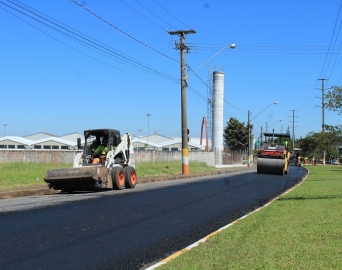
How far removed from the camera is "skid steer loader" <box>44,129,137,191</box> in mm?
16938

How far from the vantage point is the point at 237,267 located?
19.2 ft

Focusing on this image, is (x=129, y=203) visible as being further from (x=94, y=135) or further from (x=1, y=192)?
(x=94, y=135)

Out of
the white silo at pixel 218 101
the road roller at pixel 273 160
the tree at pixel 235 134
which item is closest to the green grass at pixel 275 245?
the road roller at pixel 273 160

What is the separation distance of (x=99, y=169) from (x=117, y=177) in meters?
1.51

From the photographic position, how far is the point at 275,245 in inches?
280

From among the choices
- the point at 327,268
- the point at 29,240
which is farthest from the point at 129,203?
the point at 327,268


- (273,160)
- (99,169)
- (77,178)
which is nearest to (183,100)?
(273,160)

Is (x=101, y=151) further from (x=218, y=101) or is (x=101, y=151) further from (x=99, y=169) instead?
(x=218, y=101)

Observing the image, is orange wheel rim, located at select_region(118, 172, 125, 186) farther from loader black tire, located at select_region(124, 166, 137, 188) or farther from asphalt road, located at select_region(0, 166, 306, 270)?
asphalt road, located at select_region(0, 166, 306, 270)

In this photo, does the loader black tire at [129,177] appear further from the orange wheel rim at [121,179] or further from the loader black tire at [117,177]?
the loader black tire at [117,177]

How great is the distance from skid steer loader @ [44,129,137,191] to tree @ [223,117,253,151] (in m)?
61.4

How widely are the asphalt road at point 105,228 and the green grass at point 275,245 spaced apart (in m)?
0.74

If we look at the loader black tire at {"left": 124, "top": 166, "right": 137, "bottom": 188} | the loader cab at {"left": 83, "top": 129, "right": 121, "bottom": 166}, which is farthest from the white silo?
the loader cab at {"left": 83, "top": 129, "right": 121, "bottom": 166}

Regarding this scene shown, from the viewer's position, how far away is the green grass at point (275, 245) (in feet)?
19.7
